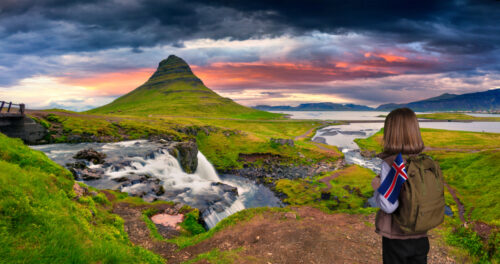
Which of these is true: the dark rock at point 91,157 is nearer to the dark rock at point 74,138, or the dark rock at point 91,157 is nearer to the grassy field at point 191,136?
the dark rock at point 74,138

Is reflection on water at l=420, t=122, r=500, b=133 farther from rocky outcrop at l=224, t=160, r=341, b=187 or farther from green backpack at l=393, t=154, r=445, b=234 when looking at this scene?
green backpack at l=393, t=154, r=445, b=234

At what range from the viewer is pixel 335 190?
4100 cm

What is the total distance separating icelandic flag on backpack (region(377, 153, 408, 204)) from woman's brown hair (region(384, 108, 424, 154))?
25 centimetres

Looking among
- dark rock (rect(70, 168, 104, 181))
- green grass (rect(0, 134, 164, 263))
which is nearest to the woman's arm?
green grass (rect(0, 134, 164, 263))

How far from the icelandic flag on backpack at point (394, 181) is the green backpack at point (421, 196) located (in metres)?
0.09

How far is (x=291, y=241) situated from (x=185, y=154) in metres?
37.4

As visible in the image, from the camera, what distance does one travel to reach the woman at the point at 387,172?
13.4 ft

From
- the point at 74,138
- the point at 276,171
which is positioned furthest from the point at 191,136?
the point at 276,171

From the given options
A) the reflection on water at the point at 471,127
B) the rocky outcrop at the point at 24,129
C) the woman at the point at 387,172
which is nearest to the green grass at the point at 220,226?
the woman at the point at 387,172

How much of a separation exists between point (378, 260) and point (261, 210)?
906cm

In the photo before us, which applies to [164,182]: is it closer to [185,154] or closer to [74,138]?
[185,154]

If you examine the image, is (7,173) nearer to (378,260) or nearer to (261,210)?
(261,210)

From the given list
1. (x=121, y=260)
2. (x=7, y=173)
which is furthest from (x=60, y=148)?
(x=121, y=260)

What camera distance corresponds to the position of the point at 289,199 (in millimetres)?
38844
